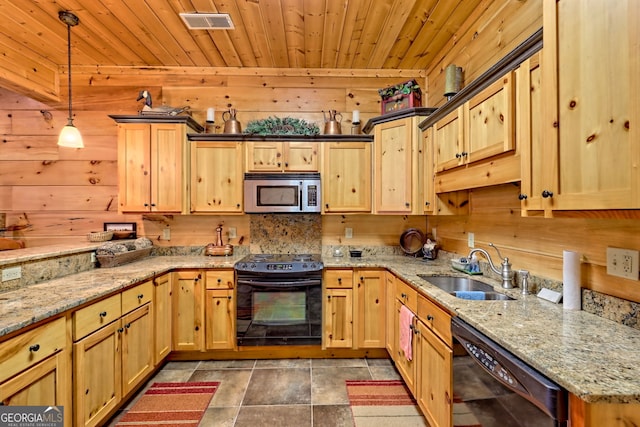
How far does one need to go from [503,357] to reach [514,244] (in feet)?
3.60

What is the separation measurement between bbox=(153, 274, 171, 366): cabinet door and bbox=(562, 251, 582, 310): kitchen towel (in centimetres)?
271

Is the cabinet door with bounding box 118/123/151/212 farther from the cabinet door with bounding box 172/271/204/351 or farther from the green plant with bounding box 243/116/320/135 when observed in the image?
the green plant with bounding box 243/116/320/135

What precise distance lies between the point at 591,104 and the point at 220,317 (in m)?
2.81

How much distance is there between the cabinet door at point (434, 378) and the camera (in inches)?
59.0

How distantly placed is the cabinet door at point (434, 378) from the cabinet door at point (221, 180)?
2032mm

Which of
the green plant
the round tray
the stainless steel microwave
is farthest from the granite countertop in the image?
the green plant

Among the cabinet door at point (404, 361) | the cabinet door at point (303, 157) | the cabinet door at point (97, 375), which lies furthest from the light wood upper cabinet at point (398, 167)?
the cabinet door at point (97, 375)

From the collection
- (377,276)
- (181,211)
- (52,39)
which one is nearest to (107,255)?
(181,211)

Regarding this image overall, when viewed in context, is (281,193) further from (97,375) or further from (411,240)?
(97,375)

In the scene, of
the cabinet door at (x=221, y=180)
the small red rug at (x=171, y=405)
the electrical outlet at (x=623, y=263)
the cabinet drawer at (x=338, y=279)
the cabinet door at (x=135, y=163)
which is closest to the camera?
the electrical outlet at (x=623, y=263)

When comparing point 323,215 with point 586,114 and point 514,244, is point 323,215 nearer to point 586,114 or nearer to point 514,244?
point 514,244

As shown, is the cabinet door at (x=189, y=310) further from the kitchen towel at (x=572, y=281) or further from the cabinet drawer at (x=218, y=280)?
the kitchen towel at (x=572, y=281)

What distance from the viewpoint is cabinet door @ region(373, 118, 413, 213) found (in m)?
2.69

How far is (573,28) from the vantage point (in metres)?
1.07
